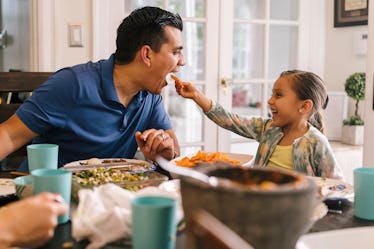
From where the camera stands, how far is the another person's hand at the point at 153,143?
1581mm

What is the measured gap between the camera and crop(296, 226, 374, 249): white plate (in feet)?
3.01

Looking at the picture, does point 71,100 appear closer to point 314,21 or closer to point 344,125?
point 314,21

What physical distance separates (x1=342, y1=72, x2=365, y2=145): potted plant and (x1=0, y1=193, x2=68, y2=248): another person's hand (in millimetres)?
3432

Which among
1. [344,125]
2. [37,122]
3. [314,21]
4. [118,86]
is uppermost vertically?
[314,21]

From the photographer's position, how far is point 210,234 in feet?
2.00

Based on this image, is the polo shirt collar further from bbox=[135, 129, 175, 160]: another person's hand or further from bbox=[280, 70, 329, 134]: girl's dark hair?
bbox=[280, 70, 329, 134]: girl's dark hair

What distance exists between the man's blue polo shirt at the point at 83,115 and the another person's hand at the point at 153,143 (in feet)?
0.83

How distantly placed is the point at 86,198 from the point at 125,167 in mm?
521

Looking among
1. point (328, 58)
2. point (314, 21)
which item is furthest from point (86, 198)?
point (328, 58)

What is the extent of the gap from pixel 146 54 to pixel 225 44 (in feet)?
5.04

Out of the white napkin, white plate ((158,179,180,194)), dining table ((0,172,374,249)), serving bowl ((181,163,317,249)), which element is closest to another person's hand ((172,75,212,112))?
white plate ((158,179,180,194))

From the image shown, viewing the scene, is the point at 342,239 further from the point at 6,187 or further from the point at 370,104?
the point at 370,104

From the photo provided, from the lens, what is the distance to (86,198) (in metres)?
0.90

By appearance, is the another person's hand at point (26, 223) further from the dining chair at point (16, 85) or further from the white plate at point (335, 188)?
the dining chair at point (16, 85)
